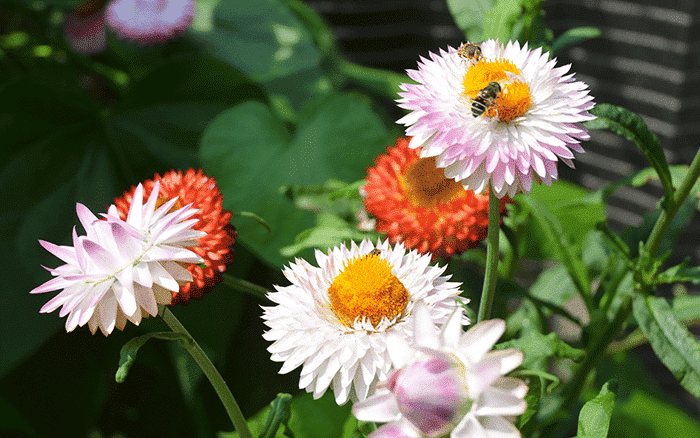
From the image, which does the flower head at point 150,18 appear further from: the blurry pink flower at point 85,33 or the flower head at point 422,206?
the flower head at point 422,206

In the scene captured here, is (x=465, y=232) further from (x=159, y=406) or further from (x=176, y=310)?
(x=159, y=406)

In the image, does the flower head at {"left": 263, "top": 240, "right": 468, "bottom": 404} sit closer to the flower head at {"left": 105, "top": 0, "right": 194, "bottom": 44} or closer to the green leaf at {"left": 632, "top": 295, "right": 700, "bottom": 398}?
the green leaf at {"left": 632, "top": 295, "right": 700, "bottom": 398}

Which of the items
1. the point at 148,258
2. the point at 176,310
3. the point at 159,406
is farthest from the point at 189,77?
the point at 148,258

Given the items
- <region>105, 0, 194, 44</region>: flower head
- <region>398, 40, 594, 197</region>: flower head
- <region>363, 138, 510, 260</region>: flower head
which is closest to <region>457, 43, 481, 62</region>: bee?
<region>398, 40, 594, 197</region>: flower head

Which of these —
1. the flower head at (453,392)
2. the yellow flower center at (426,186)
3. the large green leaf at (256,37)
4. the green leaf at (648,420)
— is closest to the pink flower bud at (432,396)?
the flower head at (453,392)

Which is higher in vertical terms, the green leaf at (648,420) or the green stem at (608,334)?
the green stem at (608,334)

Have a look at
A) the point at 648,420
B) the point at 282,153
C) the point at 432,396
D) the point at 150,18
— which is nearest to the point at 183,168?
the point at 282,153
